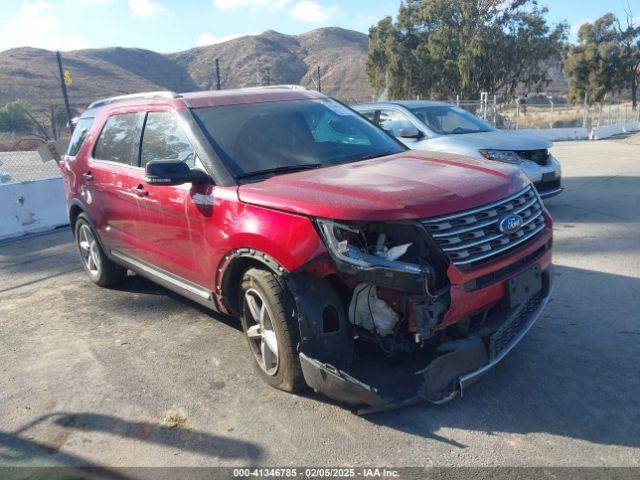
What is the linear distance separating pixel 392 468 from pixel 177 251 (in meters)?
2.32

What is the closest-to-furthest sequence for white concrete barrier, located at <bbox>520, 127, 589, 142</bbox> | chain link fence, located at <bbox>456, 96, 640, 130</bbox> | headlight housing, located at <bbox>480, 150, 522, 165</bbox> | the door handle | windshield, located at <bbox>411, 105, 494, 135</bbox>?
the door handle → headlight housing, located at <bbox>480, 150, 522, 165</bbox> → windshield, located at <bbox>411, 105, 494, 135</bbox> → white concrete barrier, located at <bbox>520, 127, 589, 142</bbox> → chain link fence, located at <bbox>456, 96, 640, 130</bbox>

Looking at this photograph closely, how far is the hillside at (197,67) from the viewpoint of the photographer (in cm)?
5238

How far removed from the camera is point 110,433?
3271 mm

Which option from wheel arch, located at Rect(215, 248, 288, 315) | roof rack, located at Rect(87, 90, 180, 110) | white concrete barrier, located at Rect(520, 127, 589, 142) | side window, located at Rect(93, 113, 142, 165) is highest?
roof rack, located at Rect(87, 90, 180, 110)

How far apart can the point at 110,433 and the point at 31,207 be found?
22.9ft

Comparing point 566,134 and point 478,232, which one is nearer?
point 478,232

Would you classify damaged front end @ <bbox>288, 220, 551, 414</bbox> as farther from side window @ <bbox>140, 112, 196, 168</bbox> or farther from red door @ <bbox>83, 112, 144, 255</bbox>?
red door @ <bbox>83, 112, 144, 255</bbox>

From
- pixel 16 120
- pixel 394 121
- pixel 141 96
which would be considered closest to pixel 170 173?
pixel 141 96

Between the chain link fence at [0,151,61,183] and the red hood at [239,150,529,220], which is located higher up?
the red hood at [239,150,529,220]

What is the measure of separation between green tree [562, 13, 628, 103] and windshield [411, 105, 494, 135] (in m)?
41.1

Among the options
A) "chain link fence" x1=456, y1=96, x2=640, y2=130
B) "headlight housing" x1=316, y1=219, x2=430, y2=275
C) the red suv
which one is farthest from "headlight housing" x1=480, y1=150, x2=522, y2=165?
"chain link fence" x1=456, y1=96, x2=640, y2=130

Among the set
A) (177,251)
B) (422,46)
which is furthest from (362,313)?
(422,46)

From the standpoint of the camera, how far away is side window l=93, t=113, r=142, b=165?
4750 millimetres

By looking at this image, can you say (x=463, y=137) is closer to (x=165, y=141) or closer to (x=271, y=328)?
(x=165, y=141)
